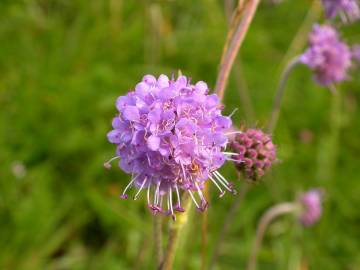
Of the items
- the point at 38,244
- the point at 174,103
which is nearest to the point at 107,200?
the point at 38,244

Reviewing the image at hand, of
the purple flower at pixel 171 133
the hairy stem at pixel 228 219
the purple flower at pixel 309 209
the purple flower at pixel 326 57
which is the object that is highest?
the purple flower at pixel 326 57

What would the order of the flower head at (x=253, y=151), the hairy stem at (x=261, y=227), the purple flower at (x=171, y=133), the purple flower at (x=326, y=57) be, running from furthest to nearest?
the hairy stem at (x=261, y=227)
the purple flower at (x=326, y=57)
the flower head at (x=253, y=151)
the purple flower at (x=171, y=133)

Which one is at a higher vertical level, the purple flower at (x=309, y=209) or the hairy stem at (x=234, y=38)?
the purple flower at (x=309, y=209)

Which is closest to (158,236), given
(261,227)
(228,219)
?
(228,219)

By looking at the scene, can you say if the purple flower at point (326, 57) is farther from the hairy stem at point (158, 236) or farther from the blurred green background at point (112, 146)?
the hairy stem at point (158, 236)

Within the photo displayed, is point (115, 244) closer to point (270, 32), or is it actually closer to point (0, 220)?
point (0, 220)

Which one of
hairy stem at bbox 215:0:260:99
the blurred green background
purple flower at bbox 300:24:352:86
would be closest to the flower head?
hairy stem at bbox 215:0:260:99

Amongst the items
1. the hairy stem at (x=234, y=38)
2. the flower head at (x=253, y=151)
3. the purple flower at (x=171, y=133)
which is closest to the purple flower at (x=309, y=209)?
the flower head at (x=253, y=151)
